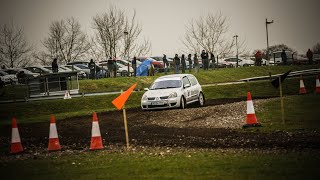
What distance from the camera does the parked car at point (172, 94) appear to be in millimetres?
20250

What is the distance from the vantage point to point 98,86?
37.6 metres

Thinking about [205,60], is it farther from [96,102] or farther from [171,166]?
[171,166]

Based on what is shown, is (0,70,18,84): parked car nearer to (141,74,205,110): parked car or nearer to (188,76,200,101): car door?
(141,74,205,110): parked car

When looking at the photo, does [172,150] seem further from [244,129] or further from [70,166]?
[244,129]

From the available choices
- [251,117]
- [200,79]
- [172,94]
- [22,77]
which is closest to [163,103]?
[172,94]

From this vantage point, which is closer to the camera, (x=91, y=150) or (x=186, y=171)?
(x=186, y=171)

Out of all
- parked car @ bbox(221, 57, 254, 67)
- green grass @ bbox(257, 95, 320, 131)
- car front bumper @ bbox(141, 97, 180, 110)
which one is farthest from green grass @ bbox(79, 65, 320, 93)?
green grass @ bbox(257, 95, 320, 131)

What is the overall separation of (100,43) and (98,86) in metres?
16.5

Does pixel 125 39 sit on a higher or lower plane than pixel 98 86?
higher

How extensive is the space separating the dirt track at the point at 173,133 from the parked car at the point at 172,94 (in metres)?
0.54

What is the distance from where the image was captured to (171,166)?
825cm

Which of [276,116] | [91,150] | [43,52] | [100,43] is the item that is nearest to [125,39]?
[100,43]

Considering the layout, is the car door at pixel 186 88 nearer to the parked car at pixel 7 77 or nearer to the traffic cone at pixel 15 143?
the traffic cone at pixel 15 143

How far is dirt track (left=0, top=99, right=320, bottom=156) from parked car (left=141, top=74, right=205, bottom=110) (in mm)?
537
